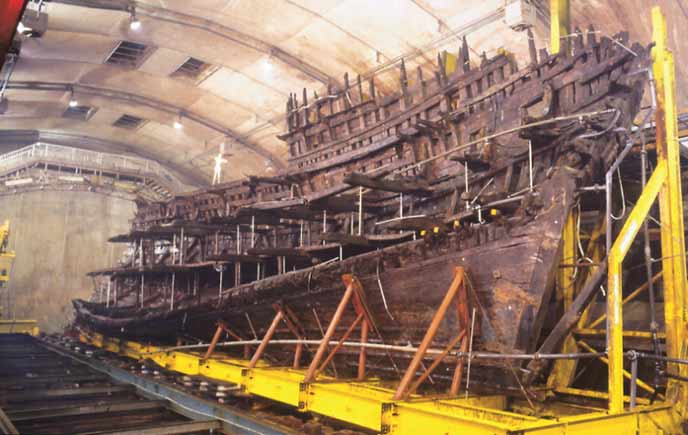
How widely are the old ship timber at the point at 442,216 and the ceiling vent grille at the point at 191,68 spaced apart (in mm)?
7111

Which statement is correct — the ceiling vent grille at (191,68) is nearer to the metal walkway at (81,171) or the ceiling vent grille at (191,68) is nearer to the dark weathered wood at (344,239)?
the metal walkway at (81,171)

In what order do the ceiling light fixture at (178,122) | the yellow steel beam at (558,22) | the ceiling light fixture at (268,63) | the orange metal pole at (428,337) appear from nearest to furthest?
1. the orange metal pole at (428,337)
2. the yellow steel beam at (558,22)
3. the ceiling light fixture at (268,63)
4. the ceiling light fixture at (178,122)

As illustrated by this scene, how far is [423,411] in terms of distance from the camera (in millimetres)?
3840

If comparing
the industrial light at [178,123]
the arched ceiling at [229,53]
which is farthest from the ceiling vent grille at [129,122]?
the industrial light at [178,123]

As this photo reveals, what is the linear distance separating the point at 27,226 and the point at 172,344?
13613 millimetres

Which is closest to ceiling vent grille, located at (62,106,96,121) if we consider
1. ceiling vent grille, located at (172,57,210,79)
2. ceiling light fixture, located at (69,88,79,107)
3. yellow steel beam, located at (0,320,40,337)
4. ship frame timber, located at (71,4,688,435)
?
ceiling light fixture, located at (69,88,79,107)

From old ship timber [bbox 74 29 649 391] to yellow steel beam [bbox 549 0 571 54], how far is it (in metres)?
1.45

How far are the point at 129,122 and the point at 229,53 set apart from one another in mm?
7488

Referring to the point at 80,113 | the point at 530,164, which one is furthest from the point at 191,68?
the point at 530,164

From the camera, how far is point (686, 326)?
4.86 m

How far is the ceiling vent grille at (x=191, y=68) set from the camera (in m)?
15.6

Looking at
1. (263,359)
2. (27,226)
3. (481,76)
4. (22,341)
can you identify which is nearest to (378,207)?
(481,76)

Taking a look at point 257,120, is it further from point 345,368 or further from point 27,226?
point 345,368

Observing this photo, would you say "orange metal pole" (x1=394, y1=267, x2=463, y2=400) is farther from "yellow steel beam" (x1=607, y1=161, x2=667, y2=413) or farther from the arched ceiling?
the arched ceiling
